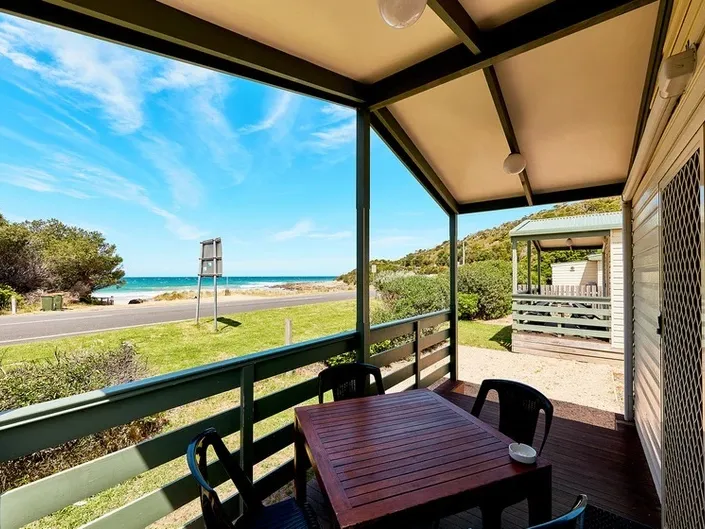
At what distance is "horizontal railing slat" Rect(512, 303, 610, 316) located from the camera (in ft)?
20.2

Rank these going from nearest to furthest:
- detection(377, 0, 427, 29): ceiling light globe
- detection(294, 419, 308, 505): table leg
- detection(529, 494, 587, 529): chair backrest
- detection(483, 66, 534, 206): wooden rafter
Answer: detection(529, 494, 587, 529): chair backrest
detection(377, 0, 427, 29): ceiling light globe
detection(294, 419, 308, 505): table leg
detection(483, 66, 534, 206): wooden rafter

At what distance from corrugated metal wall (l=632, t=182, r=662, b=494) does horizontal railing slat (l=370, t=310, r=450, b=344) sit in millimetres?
2070

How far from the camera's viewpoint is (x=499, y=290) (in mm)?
10438

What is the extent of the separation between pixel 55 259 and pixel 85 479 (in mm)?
2270

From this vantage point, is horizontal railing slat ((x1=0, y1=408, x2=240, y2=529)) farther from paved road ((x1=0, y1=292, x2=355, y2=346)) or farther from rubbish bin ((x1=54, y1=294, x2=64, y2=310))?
rubbish bin ((x1=54, y1=294, x2=64, y2=310))

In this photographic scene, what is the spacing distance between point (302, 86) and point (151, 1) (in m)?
1.04

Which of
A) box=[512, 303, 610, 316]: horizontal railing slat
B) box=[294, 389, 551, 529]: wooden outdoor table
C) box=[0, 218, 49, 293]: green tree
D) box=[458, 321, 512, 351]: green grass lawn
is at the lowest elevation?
box=[458, 321, 512, 351]: green grass lawn

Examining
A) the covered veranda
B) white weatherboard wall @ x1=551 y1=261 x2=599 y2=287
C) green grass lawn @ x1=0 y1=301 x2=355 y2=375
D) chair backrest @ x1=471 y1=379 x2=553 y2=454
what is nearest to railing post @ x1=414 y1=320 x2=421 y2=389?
the covered veranda

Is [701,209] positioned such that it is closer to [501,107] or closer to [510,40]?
[510,40]

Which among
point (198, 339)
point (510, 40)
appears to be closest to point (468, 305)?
point (198, 339)

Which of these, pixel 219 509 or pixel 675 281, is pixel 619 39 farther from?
pixel 219 509

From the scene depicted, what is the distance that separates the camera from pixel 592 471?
2.58 m

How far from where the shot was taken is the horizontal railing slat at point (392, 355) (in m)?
3.18

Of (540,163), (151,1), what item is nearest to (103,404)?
(151,1)
